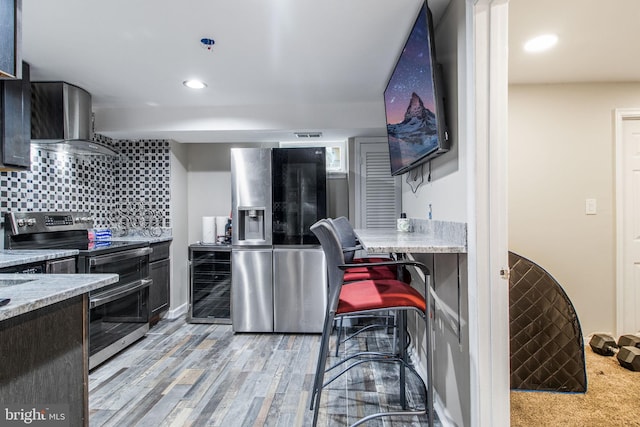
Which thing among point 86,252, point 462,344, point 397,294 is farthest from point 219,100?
point 462,344

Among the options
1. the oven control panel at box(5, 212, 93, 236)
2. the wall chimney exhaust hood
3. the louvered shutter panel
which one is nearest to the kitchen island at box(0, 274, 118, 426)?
the oven control panel at box(5, 212, 93, 236)

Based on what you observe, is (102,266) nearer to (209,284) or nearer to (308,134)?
(209,284)

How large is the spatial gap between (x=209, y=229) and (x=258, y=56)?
2.12m

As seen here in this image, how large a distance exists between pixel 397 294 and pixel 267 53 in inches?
69.2

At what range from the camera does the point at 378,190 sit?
3611 millimetres

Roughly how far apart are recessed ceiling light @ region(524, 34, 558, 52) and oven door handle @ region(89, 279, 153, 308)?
11.4ft

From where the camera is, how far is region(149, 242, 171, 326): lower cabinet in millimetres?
3240

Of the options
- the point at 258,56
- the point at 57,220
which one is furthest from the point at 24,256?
the point at 258,56

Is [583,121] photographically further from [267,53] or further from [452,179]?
[267,53]

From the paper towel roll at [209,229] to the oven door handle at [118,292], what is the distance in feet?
2.50

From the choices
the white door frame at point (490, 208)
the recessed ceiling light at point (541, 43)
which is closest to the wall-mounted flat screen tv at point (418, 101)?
the white door frame at point (490, 208)

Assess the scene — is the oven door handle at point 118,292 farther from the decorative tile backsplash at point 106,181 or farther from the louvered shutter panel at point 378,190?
the louvered shutter panel at point 378,190

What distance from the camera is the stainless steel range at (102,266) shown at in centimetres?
243

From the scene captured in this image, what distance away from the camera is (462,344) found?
153 cm
